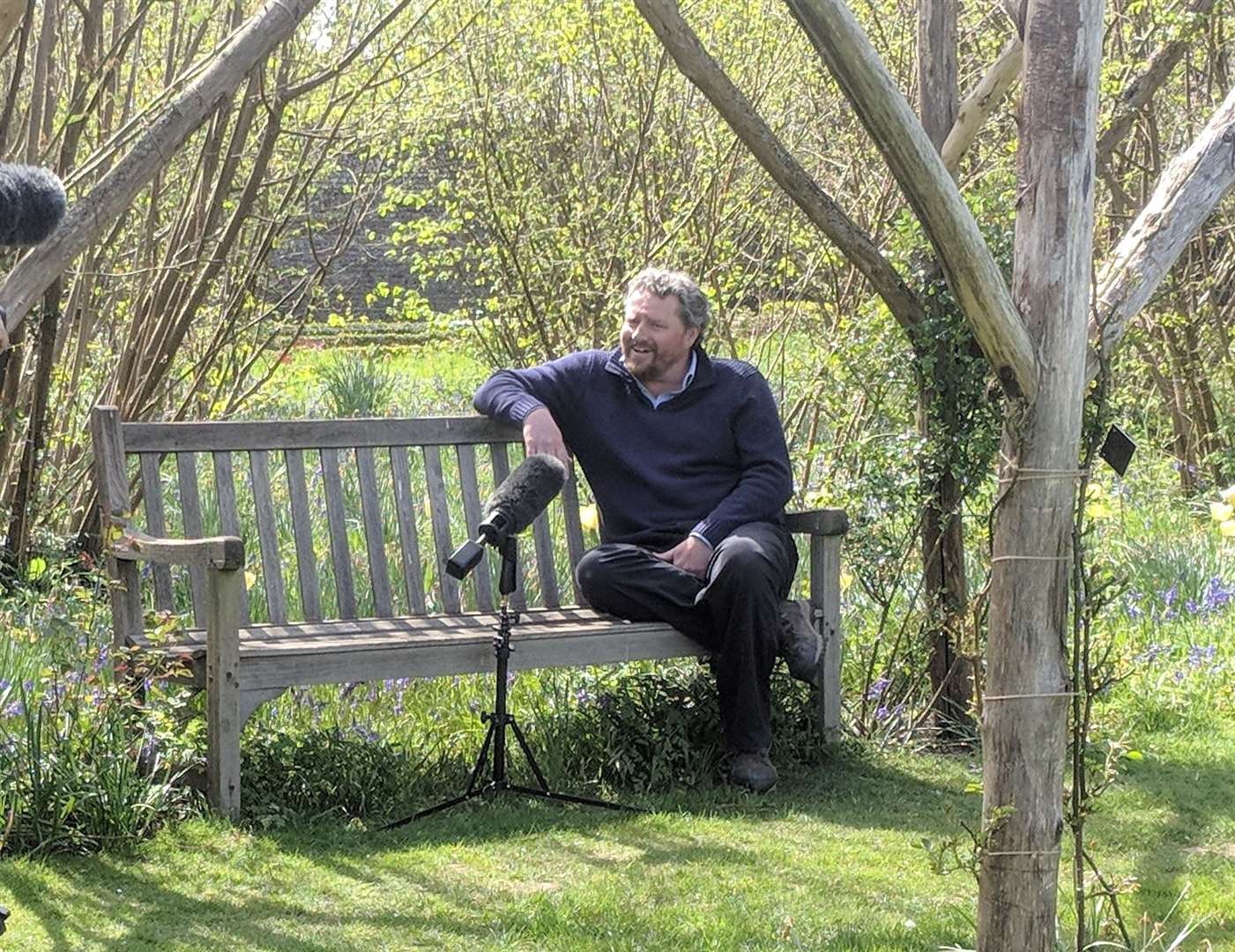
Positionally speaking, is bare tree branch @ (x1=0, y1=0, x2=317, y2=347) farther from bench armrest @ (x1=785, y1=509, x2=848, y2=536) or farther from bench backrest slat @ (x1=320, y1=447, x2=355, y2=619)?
bench armrest @ (x1=785, y1=509, x2=848, y2=536)

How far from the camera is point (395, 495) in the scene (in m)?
5.23

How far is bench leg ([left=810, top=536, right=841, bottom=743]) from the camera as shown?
528 cm

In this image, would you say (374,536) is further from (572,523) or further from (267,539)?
(572,523)

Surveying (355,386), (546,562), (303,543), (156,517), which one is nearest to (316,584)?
(303,543)

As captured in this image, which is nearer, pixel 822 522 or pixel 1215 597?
pixel 822 522

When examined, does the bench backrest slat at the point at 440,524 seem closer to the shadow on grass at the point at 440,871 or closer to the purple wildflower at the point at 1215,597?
the shadow on grass at the point at 440,871

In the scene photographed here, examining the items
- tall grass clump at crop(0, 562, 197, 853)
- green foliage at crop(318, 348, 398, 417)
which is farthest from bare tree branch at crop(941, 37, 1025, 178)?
green foliage at crop(318, 348, 398, 417)

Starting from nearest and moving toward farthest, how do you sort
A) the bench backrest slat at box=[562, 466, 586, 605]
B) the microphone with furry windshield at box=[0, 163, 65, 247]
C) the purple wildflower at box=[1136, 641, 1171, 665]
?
the microphone with furry windshield at box=[0, 163, 65, 247] → the bench backrest slat at box=[562, 466, 586, 605] → the purple wildflower at box=[1136, 641, 1171, 665]

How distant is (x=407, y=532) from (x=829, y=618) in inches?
52.4

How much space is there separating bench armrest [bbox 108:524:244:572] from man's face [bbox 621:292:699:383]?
4.63 feet

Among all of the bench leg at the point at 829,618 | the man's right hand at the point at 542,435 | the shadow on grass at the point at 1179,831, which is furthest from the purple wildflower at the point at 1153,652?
the man's right hand at the point at 542,435

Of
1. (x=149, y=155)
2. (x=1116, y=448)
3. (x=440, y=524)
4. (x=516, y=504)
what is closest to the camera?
(x=1116, y=448)

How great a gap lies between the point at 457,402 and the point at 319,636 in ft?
16.2

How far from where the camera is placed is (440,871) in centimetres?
411
